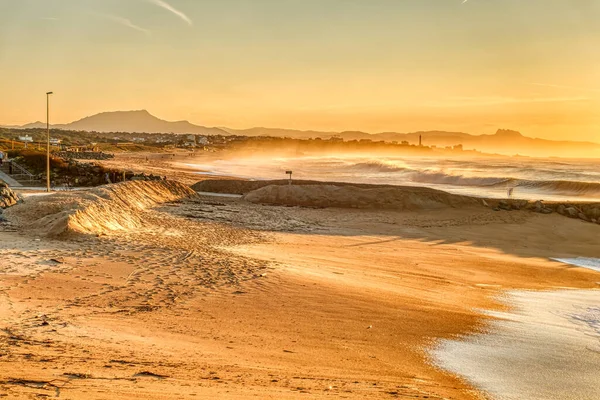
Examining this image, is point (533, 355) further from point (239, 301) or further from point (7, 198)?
point (7, 198)

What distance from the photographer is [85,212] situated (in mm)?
17844

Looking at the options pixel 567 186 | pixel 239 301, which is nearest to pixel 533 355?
pixel 239 301

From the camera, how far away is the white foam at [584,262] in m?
18.5

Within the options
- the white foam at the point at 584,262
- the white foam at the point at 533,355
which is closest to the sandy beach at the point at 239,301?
the white foam at the point at 533,355

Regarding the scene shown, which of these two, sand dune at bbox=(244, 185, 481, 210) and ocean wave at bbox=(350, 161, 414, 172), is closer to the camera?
sand dune at bbox=(244, 185, 481, 210)

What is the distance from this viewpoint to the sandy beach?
22.1 feet

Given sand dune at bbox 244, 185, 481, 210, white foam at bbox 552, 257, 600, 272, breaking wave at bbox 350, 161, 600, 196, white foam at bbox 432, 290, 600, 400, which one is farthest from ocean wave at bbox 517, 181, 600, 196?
white foam at bbox 432, 290, 600, 400

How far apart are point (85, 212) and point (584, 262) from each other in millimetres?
17067

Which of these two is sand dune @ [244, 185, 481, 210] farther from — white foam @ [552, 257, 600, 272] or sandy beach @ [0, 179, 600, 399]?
white foam @ [552, 257, 600, 272]

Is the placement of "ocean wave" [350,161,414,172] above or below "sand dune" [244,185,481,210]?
above

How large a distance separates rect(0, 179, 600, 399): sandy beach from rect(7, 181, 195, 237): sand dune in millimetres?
89

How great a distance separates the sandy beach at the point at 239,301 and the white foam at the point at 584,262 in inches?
24.1

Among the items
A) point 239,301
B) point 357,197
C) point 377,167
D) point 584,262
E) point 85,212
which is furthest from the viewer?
point 377,167

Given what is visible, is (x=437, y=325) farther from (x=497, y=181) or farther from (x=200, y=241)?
(x=497, y=181)
